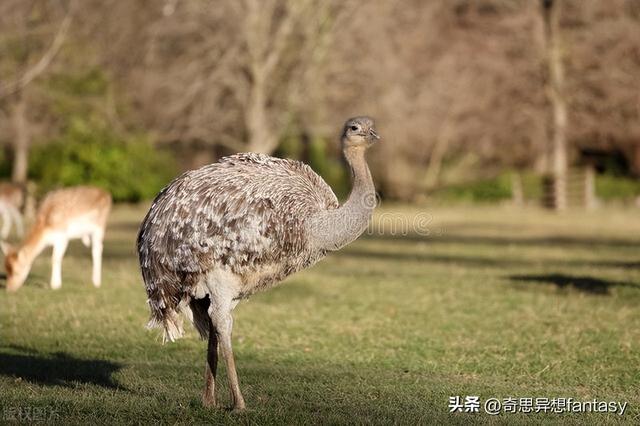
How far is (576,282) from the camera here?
1711cm

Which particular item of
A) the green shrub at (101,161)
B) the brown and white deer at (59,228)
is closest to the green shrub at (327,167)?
the green shrub at (101,161)

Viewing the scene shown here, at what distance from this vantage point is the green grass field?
332 inches

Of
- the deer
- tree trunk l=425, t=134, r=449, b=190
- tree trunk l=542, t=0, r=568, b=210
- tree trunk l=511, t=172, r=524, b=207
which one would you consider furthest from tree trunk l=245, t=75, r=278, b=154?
tree trunk l=425, t=134, r=449, b=190

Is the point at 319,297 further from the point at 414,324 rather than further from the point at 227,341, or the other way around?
the point at 227,341

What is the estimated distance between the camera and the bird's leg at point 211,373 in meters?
8.37

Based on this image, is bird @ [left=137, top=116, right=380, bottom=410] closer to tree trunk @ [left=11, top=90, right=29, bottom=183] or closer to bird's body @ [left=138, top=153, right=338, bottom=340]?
bird's body @ [left=138, top=153, right=338, bottom=340]

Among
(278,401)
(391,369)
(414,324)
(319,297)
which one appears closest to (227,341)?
(278,401)

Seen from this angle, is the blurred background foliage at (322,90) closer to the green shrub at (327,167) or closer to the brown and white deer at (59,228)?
the green shrub at (327,167)

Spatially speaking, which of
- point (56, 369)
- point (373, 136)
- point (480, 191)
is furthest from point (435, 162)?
point (373, 136)

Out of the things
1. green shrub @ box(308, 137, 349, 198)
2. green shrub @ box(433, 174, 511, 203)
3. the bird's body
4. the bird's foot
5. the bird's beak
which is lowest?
green shrub @ box(433, 174, 511, 203)

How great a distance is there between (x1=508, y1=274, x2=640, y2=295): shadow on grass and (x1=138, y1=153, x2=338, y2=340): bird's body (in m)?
8.64

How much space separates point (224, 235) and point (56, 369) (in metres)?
2.91

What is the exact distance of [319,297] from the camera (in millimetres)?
15789

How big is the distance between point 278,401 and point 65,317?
216 inches
